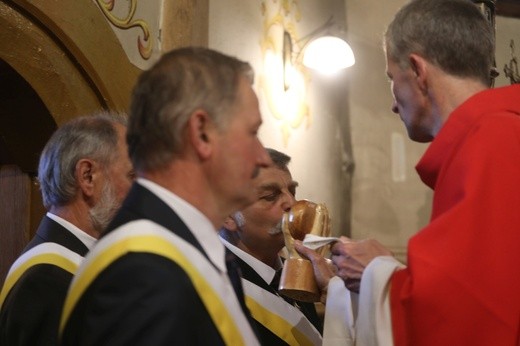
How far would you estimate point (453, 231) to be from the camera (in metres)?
2.42

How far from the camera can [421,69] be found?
2758 mm

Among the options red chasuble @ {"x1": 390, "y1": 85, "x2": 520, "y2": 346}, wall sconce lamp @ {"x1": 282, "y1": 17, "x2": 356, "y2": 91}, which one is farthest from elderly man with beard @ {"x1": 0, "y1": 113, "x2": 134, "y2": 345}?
wall sconce lamp @ {"x1": 282, "y1": 17, "x2": 356, "y2": 91}

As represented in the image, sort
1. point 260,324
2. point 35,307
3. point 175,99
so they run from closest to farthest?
point 175,99, point 35,307, point 260,324

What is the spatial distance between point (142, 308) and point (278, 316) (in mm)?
1674

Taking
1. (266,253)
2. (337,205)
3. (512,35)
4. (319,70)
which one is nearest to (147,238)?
(266,253)

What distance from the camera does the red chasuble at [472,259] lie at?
2.38 m

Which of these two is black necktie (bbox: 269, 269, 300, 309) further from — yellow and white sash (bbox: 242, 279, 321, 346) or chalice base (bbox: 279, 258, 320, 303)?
chalice base (bbox: 279, 258, 320, 303)

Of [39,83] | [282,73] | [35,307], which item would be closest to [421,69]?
[35,307]

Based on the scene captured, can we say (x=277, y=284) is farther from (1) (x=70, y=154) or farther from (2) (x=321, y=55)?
(2) (x=321, y=55)

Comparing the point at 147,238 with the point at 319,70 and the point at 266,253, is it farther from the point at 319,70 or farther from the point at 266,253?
the point at 319,70

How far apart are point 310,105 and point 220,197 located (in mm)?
4892

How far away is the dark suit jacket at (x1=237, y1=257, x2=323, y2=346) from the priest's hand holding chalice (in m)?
0.23

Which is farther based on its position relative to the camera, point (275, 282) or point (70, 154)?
point (275, 282)

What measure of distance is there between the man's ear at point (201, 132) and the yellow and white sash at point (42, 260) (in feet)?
3.69
